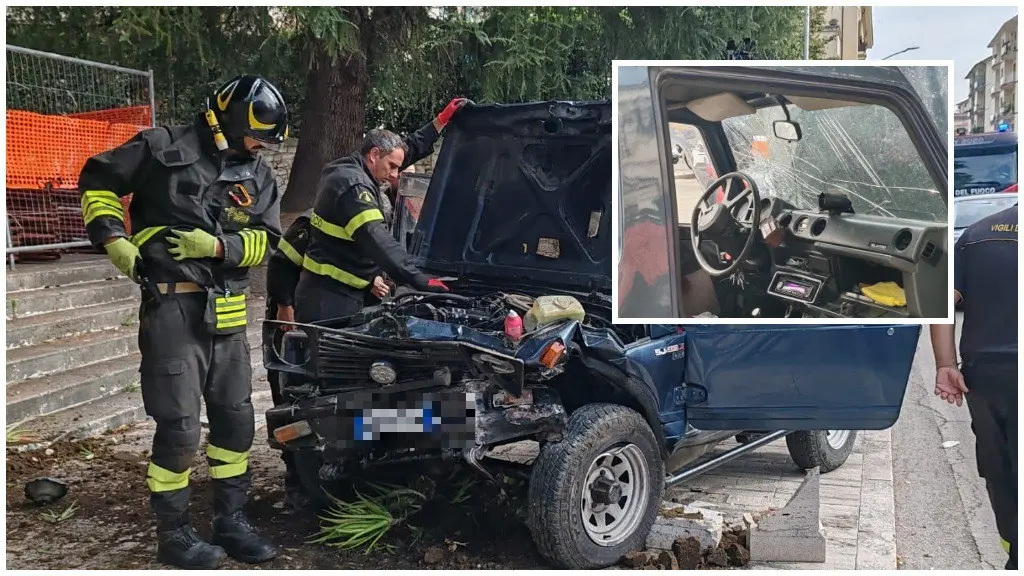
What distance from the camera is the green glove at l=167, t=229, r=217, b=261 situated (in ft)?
13.5

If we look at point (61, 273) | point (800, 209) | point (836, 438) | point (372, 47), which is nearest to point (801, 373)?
point (800, 209)

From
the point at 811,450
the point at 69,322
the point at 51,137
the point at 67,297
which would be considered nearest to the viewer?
the point at 811,450

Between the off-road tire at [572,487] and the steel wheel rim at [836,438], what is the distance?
2.09 meters

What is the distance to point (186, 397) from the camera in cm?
414

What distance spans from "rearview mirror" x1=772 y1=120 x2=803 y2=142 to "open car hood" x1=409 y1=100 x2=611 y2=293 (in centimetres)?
94

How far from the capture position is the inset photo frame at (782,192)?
376 centimetres

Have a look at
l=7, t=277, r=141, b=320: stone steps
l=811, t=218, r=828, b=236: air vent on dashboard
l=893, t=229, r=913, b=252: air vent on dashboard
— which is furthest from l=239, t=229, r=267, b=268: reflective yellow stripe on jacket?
l=7, t=277, r=141, b=320: stone steps

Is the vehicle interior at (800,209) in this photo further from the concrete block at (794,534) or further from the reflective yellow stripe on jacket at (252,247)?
the reflective yellow stripe on jacket at (252,247)

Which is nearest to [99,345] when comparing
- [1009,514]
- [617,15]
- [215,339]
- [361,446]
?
[215,339]

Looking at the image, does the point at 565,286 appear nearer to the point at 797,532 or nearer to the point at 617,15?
the point at 797,532

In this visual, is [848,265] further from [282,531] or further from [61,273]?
[61,273]

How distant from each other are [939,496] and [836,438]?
65 centimetres

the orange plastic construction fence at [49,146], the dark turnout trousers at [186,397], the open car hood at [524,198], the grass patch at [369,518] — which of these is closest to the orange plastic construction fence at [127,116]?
the orange plastic construction fence at [49,146]

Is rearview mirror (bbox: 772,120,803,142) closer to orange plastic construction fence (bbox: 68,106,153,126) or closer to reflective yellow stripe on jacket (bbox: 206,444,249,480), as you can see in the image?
reflective yellow stripe on jacket (bbox: 206,444,249,480)
